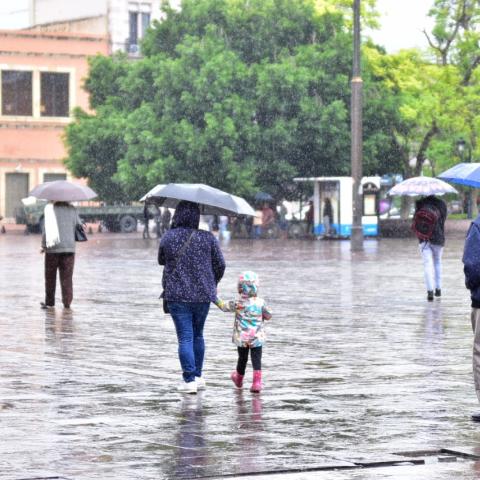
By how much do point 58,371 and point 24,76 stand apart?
226 feet

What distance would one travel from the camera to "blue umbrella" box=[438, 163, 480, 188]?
10914 millimetres

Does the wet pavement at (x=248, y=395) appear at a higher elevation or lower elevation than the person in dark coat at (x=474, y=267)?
lower

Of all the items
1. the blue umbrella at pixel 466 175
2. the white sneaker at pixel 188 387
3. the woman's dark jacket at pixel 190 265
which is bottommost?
the white sneaker at pixel 188 387

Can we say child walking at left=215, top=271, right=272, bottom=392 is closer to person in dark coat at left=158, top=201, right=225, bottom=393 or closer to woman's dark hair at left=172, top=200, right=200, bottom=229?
person in dark coat at left=158, top=201, right=225, bottom=393

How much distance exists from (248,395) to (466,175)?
2.33 metres

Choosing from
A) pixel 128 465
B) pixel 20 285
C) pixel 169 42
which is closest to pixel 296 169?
pixel 169 42

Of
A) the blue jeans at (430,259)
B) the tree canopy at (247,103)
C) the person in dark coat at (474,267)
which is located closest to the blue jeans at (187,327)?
the person in dark coat at (474,267)

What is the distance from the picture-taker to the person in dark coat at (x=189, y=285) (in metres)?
11.8

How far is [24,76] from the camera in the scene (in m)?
80.5

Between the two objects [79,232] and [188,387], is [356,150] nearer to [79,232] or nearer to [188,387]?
[79,232]

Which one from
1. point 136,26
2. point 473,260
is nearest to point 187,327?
point 473,260

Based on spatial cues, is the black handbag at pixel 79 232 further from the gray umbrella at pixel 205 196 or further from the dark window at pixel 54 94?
the dark window at pixel 54 94

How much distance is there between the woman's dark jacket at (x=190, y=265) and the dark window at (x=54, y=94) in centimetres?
6979

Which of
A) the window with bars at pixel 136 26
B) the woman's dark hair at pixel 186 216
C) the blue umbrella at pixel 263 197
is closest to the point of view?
the woman's dark hair at pixel 186 216
